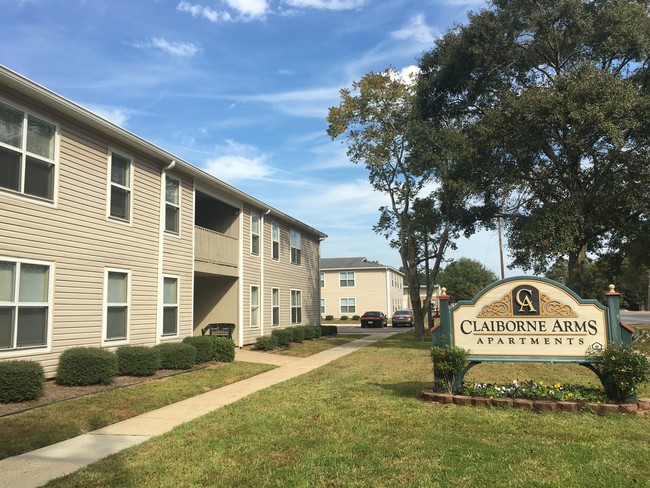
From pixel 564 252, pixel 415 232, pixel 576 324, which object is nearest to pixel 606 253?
pixel 564 252

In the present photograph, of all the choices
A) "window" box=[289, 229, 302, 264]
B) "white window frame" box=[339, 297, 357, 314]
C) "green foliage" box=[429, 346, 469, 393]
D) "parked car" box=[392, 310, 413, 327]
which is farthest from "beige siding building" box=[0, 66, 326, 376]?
"white window frame" box=[339, 297, 357, 314]

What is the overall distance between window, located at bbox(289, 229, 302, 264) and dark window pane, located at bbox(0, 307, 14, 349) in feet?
53.3

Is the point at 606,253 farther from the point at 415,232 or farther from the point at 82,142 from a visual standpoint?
the point at 82,142

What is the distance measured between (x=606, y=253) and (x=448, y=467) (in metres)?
22.3

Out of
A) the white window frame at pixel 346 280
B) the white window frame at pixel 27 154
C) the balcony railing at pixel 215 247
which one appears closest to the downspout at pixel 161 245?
the balcony railing at pixel 215 247

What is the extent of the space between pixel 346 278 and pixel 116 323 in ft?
139

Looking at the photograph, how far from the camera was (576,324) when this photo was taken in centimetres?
769

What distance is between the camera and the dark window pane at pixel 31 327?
9398 mm

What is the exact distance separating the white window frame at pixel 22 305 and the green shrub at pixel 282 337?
32.3ft

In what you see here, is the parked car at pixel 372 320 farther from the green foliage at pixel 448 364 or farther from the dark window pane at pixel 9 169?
the dark window pane at pixel 9 169

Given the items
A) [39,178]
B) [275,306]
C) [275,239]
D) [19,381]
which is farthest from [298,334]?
[19,381]

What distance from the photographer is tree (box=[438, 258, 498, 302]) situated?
257 ft

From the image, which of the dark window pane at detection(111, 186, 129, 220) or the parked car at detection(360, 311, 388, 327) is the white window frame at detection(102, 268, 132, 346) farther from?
the parked car at detection(360, 311, 388, 327)

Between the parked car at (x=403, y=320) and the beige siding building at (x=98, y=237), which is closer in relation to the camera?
the beige siding building at (x=98, y=237)
